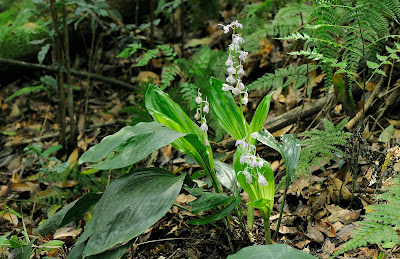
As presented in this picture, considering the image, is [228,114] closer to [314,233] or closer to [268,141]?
[268,141]

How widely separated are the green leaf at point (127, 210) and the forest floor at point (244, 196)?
1.83ft

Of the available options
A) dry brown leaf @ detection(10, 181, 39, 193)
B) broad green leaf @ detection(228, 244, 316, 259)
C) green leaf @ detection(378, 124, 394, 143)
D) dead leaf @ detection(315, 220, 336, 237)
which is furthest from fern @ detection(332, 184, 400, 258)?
dry brown leaf @ detection(10, 181, 39, 193)

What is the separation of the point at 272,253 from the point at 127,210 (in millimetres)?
717

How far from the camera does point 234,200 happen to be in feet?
6.28

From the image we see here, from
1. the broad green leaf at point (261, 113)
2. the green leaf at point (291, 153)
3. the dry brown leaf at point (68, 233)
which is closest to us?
the green leaf at point (291, 153)

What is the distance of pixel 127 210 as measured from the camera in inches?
71.7

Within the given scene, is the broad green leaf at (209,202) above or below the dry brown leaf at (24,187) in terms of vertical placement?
above

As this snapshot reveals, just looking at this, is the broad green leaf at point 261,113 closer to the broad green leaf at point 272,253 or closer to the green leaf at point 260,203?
the green leaf at point 260,203

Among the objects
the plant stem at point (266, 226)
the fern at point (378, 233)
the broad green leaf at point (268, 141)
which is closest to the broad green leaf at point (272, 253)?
the fern at point (378, 233)

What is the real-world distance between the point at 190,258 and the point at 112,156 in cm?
84

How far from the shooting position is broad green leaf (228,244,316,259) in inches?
59.6

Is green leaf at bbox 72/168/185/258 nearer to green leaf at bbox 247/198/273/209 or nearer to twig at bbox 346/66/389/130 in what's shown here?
green leaf at bbox 247/198/273/209

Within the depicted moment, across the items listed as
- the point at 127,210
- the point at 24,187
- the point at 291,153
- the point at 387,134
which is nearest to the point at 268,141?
the point at 291,153

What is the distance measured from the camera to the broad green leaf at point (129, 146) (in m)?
1.78
